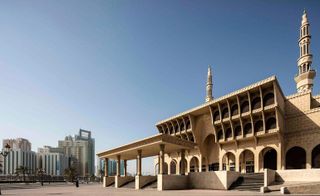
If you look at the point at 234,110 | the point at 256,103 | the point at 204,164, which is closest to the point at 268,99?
the point at 256,103

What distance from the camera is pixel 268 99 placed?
36188mm

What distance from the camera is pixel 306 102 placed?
35.7m

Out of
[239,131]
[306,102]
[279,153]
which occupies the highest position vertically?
[306,102]

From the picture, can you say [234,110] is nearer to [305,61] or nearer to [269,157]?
[269,157]

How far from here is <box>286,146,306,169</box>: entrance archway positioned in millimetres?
35966

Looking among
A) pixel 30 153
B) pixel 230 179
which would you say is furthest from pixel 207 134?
pixel 30 153

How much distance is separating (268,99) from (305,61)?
51.5 feet

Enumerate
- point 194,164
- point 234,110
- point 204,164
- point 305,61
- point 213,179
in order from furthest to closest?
1. point 194,164
2. point 204,164
3. point 305,61
4. point 234,110
5. point 213,179

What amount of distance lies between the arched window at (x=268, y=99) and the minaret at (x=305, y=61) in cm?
1319

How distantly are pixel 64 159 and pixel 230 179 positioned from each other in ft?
579

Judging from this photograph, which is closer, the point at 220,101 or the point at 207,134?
the point at 220,101

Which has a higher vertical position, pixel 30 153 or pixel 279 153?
pixel 279 153

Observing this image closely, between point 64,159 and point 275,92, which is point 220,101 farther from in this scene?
point 64,159

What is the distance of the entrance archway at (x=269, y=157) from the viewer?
127 feet
